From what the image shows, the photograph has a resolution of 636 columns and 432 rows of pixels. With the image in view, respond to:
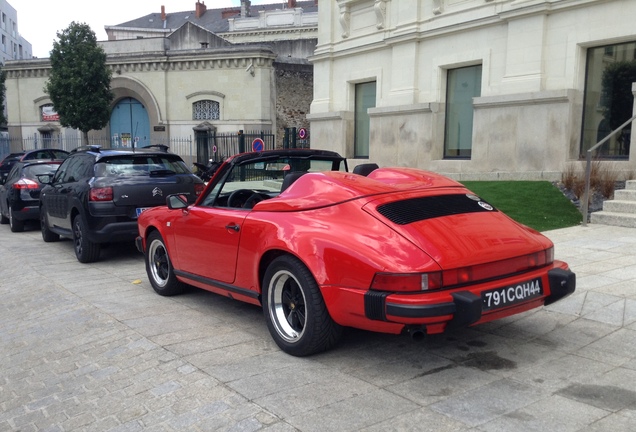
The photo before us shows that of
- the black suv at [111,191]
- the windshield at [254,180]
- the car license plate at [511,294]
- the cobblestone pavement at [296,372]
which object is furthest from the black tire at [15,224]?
the car license plate at [511,294]

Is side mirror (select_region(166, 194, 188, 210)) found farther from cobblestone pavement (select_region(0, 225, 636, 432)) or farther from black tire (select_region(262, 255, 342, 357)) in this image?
black tire (select_region(262, 255, 342, 357))

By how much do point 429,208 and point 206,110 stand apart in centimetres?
2751

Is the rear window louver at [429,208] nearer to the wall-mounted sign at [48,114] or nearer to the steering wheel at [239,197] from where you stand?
the steering wheel at [239,197]

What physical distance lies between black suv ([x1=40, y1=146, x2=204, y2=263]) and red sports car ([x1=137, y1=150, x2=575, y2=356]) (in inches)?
125

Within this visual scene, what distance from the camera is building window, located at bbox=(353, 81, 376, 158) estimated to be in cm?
1834

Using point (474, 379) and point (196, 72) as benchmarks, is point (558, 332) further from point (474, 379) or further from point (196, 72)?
point (196, 72)

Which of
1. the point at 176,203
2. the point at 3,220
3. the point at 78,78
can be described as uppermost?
the point at 78,78

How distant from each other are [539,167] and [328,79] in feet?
29.4

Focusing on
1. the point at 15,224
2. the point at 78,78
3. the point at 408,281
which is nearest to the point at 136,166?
the point at 15,224

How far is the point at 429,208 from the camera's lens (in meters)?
4.08

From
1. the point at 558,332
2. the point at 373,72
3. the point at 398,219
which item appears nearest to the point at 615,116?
the point at 373,72

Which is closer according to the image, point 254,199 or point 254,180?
point 254,199

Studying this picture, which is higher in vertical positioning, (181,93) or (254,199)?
(181,93)

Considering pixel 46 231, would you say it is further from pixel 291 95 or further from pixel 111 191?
pixel 291 95
